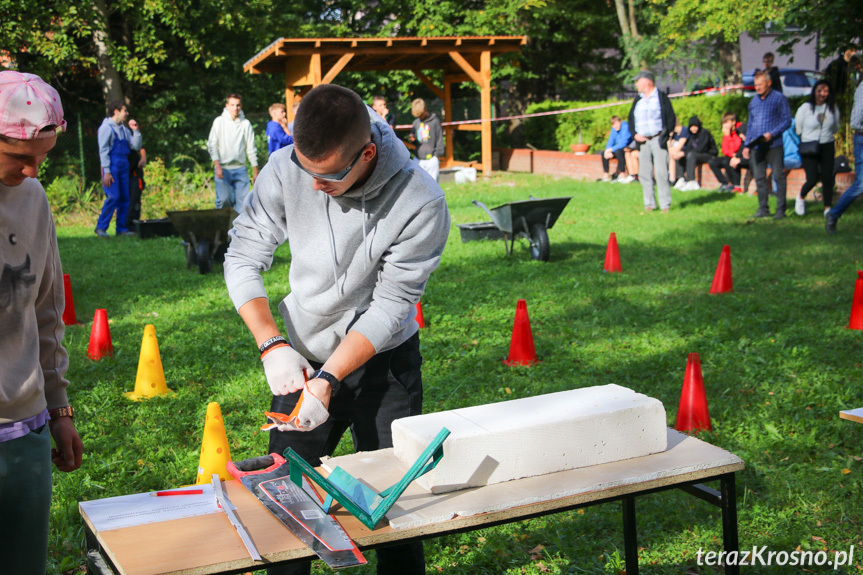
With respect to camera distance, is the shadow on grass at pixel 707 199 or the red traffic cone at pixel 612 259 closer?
the red traffic cone at pixel 612 259

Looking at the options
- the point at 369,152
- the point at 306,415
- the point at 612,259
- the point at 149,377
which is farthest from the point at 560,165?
the point at 306,415

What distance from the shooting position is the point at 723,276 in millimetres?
7969

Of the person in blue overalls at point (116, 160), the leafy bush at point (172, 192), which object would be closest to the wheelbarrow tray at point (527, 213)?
the person in blue overalls at point (116, 160)

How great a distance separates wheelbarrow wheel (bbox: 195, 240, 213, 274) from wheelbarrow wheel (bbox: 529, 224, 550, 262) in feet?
13.3

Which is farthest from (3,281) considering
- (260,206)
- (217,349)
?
(217,349)

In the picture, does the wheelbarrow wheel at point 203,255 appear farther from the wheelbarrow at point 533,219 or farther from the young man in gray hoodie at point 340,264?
the young man in gray hoodie at point 340,264

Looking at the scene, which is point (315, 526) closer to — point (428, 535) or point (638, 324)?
point (428, 535)

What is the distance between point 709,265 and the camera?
364 inches

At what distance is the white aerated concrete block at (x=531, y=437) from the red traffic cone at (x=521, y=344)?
3460 mm

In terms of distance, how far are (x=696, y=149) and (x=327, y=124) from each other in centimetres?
1575

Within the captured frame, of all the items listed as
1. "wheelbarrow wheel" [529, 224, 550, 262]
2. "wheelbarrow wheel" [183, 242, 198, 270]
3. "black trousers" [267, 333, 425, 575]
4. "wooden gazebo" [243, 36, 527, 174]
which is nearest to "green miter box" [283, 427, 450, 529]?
"black trousers" [267, 333, 425, 575]

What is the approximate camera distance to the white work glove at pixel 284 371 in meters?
2.46

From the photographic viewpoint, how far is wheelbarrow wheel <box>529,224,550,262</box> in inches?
384

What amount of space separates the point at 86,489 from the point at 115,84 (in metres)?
→ 20.0
